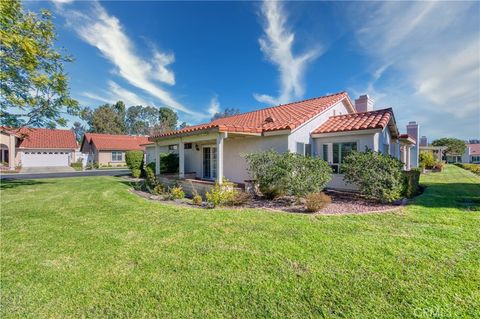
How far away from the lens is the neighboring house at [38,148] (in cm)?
3375

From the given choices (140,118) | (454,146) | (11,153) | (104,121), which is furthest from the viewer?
(140,118)

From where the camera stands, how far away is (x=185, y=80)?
26.1 m

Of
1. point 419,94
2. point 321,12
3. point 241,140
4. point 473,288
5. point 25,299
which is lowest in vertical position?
point 25,299

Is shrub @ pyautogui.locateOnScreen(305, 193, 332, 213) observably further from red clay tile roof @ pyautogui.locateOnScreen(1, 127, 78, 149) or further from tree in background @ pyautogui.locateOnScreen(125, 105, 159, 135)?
tree in background @ pyautogui.locateOnScreen(125, 105, 159, 135)

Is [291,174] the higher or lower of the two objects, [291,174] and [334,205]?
the higher

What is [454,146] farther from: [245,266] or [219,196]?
[245,266]

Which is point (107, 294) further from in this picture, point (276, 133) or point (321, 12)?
point (321, 12)

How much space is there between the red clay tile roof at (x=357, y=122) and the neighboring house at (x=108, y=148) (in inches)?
1392

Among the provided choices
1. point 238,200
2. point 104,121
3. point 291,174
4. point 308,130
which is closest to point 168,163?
point 238,200

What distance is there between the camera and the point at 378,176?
357 inches

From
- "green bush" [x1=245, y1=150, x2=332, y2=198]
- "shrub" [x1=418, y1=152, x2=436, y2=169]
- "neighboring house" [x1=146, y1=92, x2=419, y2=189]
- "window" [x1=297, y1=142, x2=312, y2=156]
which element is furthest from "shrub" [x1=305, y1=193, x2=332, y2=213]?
"shrub" [x1=418, y1=152, x2=436, y2=169]

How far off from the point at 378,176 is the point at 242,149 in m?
7.11

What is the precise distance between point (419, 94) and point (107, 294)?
21.2m

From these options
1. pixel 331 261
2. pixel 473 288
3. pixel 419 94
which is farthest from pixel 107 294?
pixel 419 94
